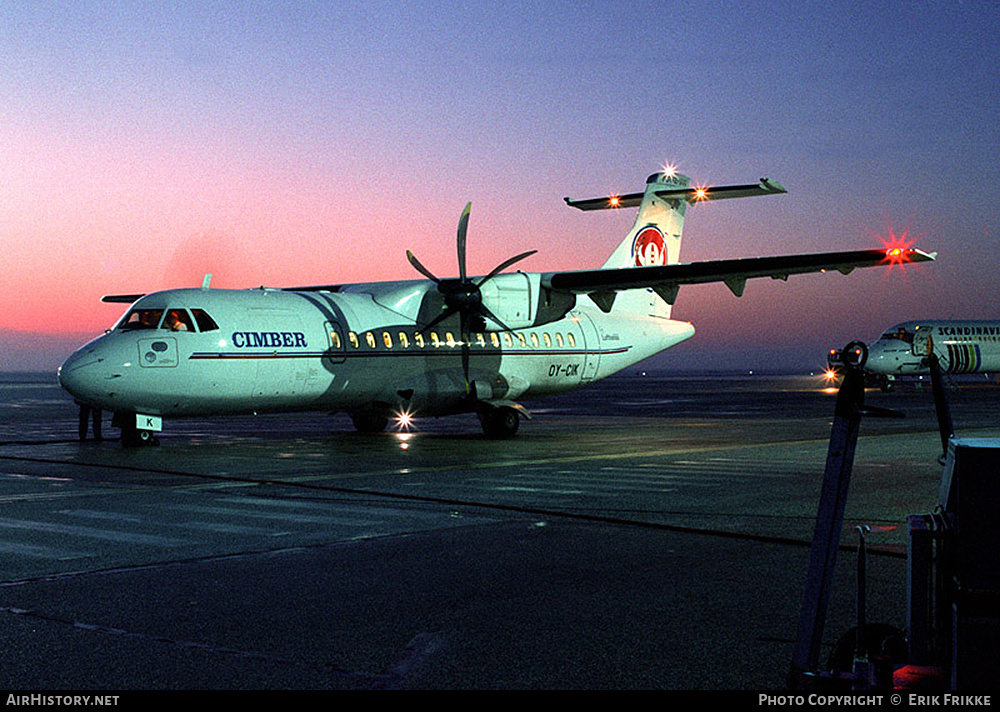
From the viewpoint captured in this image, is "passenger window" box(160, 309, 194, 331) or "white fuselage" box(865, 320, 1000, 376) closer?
"passenger window" box(160, 309, 194, 331)

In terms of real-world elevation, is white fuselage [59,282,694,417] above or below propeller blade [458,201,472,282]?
below

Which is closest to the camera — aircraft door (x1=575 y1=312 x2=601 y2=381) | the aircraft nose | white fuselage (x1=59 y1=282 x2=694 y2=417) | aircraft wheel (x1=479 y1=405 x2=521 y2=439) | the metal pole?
the metal pole

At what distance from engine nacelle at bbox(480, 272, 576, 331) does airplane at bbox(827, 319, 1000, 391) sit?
28.5 metres

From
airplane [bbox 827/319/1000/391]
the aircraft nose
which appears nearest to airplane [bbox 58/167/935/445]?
the aircraft nose

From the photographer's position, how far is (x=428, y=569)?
7.67 meters

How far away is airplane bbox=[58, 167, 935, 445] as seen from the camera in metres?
18.6

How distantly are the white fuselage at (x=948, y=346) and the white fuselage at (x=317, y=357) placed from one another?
2623cm

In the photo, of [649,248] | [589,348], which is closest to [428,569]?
[589,348]

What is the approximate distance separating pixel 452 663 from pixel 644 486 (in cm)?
802

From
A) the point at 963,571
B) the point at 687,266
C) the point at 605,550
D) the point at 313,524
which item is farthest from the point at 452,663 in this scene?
the point at 687,266

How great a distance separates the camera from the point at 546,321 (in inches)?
945

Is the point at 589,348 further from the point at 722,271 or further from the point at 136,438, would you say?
the point at 136,438

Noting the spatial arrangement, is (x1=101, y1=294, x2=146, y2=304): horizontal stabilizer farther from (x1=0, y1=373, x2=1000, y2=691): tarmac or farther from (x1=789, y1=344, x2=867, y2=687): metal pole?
(x1=789, y1=344, x2=867, y2=687): metal pole

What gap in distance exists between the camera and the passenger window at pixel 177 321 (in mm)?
18859
